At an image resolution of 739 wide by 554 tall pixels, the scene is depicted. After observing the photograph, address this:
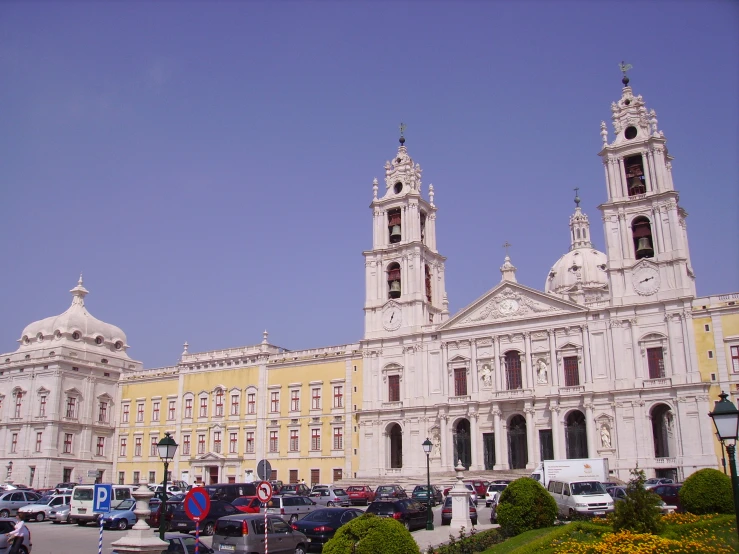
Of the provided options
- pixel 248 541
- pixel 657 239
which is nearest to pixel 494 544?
pixel 248 541

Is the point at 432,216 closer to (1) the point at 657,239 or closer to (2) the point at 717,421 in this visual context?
(1) the point at 657,239

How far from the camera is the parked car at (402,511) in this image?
27.8 meters

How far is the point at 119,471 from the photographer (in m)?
68.2

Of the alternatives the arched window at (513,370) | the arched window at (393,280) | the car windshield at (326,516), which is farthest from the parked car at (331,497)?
the arched window at (393,280)

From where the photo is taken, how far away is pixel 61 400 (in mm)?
64938

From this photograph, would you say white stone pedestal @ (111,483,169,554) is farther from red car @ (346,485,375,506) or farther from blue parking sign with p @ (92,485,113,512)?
red car @ (346,485,375,506)

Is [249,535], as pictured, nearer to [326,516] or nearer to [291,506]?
[326,516]

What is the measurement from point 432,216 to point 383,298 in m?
8.86

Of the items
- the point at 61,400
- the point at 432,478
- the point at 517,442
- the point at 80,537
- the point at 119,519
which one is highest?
A: the point at 61,400

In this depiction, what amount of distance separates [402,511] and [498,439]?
23638mm

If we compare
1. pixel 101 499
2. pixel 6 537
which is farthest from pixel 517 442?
pixel 101 499

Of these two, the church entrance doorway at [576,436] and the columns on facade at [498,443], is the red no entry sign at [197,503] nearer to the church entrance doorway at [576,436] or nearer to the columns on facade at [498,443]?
the columns on facade at [498,443]

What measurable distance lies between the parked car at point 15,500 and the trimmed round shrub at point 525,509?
25.5 m

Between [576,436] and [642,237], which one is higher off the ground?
[642,237]
